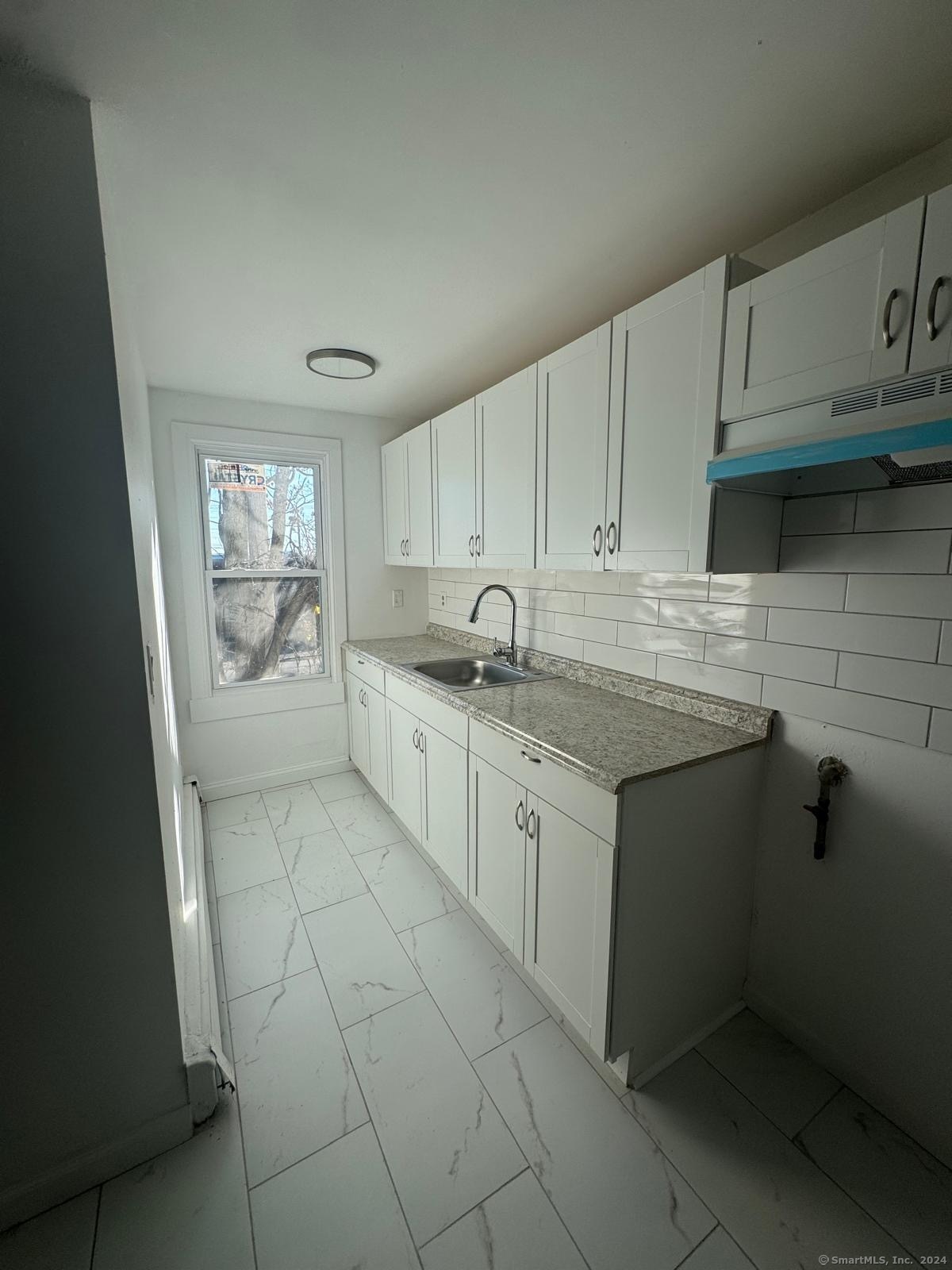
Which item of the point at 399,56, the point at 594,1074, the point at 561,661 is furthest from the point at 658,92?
the point at 594,1074

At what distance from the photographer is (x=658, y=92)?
100 cm

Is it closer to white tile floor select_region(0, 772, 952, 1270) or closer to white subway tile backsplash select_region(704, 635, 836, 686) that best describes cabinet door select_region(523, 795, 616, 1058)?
white tile floor select_region(0, 772, 952, 1270)

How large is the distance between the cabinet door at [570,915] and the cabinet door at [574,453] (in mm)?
877

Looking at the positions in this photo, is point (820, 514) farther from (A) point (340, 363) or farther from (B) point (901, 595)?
(A) point (340, 363)

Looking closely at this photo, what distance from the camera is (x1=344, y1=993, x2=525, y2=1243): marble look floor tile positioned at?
116 cm

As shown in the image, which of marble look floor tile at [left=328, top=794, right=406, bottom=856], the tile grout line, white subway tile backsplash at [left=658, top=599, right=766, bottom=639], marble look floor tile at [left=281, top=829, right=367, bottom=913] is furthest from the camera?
marble look floor tile at [left=328, top=794, right=406, bottom=856]

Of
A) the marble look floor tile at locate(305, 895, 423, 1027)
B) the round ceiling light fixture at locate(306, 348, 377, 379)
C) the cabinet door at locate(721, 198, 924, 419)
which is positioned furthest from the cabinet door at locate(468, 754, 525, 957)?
the round ceiling light fixture at locate(306, 348, 377, 379)

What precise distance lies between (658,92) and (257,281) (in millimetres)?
1286

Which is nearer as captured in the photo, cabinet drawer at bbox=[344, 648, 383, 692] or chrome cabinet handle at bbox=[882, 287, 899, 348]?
chrome cabinet handle at bbox=[882, 287, 899, 348]

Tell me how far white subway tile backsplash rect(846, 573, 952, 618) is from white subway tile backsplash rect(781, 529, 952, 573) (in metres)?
0.02

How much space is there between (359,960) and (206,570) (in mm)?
2185

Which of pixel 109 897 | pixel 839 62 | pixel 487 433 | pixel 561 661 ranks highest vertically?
pixel 839 62

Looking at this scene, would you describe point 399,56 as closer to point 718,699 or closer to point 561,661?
point 718,699

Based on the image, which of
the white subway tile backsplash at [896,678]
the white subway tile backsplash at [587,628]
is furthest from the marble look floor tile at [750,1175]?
the white subway tile backsplash at [587,628]
